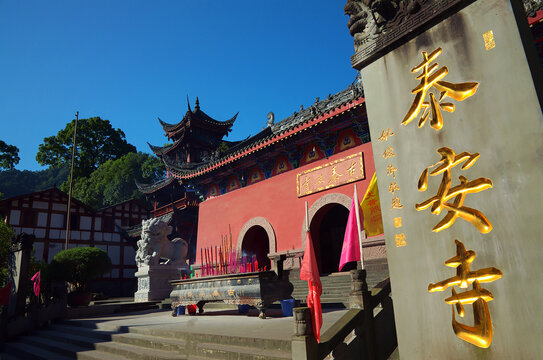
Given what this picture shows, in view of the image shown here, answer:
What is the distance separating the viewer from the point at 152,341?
5.38m

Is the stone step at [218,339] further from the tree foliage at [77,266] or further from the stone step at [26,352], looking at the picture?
the tree foliage at [77,266]

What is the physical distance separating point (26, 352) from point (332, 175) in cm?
831

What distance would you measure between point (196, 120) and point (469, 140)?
77.5ft

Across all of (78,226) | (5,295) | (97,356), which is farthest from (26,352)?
(78,226)

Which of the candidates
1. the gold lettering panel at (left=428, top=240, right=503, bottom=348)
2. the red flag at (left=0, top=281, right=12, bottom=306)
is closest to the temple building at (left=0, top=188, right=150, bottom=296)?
the red flag at (left=0, top=281, right=12, bottom=306)

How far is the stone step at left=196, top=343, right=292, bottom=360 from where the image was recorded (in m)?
3.95

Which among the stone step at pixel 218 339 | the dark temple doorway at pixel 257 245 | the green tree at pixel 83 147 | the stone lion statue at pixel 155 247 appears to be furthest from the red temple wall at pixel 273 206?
the green tree at pixel 83 147

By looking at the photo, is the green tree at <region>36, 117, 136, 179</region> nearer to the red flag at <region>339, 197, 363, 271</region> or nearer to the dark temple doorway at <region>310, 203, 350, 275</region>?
the dark temple doorway at <region>310, 203, 350, 275</region>

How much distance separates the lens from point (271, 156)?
41.3ft

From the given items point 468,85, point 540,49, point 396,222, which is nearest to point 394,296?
point 396,222

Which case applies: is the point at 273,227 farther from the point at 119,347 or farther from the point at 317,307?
the point at 317,307

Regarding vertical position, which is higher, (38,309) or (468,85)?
(468,85)

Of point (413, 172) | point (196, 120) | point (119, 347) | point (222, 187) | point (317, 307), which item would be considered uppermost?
point (196, 120)

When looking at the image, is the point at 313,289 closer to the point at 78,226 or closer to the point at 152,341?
the point at 152,341
